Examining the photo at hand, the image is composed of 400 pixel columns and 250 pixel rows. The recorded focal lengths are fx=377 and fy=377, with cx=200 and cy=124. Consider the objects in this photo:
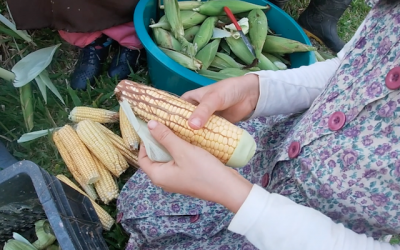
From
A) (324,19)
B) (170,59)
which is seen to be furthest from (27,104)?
(324,19)

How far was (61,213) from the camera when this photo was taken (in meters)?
0.87

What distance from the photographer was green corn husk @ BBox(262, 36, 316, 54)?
6.08 ft

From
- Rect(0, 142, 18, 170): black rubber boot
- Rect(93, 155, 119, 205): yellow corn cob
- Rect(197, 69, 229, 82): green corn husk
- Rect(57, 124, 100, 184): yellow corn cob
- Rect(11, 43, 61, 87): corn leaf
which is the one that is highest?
Rect(197, 69, 229, 82): green corn husk

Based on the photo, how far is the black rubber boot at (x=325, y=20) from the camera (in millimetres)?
2332

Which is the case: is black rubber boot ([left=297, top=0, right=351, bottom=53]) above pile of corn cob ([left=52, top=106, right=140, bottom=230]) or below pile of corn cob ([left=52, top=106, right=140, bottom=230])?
above

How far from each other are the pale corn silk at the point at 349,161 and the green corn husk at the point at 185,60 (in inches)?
27.1

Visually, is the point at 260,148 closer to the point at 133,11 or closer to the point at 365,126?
the point at 365,126

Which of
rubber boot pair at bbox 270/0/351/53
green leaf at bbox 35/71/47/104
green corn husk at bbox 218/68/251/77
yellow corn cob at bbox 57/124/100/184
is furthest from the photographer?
rubber boot pair at bbox 270/0/351/53

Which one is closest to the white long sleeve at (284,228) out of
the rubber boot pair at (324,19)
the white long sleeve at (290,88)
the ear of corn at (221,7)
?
the white long sleeve at (290,88)

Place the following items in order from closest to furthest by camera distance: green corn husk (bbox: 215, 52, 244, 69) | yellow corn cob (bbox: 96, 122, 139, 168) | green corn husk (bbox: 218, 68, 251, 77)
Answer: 1. yellow corn cob (bbox: 96, 122, 139, 168)
2. green corn husk (bbox: 218, 68, 251, 77)
3. green corn husk (bbox: 215, 52, 244, 69)

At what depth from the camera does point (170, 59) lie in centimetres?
158

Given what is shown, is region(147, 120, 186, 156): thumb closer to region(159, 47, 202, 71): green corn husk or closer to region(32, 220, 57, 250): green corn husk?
region(32, 220, 57, 250): green corn husk

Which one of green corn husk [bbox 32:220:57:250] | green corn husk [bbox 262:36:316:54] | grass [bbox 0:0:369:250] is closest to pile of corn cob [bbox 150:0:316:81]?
green corn husk [bbox 262:36:316:54]

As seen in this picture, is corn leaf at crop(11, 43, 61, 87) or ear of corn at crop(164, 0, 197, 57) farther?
ear of corn at crop(164, 0, 197, 57)
